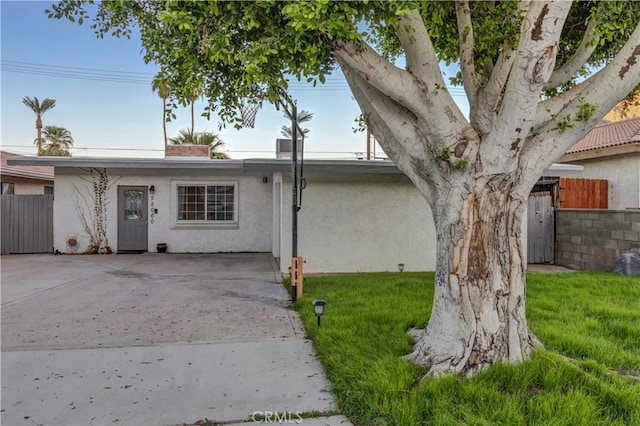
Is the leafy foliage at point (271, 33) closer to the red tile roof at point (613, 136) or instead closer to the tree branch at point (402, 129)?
the tree branch at point (402, 129)

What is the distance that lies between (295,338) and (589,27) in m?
4.28

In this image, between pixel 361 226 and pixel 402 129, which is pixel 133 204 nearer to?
pixel 361 226

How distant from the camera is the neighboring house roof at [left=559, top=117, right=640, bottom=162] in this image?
418 inches

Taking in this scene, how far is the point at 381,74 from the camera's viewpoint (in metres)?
3.19

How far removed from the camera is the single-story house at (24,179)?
42.3 ft

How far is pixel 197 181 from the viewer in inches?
468

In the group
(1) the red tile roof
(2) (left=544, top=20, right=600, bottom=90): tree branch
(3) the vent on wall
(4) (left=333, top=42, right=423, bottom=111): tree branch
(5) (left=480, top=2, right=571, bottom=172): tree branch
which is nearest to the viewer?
(5) (left=480, top=2, right=571, bottom=172): tree branch

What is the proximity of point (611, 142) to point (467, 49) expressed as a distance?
10.6m

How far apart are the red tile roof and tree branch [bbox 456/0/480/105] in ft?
28.5

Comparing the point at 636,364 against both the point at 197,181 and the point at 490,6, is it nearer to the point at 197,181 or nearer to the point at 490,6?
the point at 490,6

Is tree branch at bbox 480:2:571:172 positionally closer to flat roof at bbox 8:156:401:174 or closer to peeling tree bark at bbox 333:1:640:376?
peeling tree bark at bbox 333:1:640:376

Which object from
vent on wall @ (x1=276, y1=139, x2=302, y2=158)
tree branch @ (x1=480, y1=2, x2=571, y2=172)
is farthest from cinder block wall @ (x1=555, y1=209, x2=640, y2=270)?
vent on wall @ (x1=276, y1=139, x2=302, y2=158)

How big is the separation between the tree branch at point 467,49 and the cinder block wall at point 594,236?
654 cm

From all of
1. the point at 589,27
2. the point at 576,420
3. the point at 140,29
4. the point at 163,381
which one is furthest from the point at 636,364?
the point at 140,29
